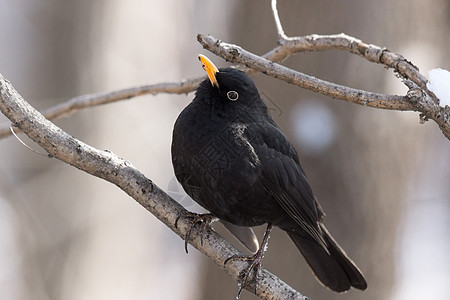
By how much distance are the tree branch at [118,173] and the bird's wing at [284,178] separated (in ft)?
1.51

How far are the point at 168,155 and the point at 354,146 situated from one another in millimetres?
4370

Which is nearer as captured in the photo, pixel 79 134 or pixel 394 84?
pixel 394 84

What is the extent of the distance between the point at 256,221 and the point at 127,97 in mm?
1111

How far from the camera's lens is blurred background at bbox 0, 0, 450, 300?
463cm

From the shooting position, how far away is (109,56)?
24.6 feet

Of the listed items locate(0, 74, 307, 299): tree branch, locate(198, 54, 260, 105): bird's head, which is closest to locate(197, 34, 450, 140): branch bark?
locate(198, 54, 260, 105): bird's head

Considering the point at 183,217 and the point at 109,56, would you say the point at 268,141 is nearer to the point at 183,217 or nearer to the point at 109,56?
the point at 183,217

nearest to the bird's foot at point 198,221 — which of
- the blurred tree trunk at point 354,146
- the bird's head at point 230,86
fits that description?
the bird's head at point 230,86

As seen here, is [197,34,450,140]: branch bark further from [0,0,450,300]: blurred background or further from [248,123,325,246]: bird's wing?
[0,0,450,300]: blurred background

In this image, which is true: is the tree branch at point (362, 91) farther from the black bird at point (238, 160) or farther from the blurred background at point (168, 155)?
the blurred background at point (168, 155)

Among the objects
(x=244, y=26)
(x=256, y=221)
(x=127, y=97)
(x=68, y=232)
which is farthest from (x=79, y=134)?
(x=256, y=221)

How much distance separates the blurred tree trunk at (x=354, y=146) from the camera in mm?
4598

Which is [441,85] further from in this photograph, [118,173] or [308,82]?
[118,173]

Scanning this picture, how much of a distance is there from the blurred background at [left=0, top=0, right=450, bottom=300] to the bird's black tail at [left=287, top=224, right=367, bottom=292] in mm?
761
